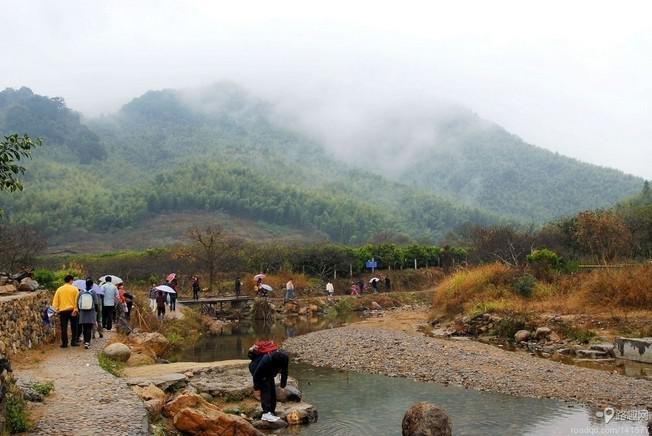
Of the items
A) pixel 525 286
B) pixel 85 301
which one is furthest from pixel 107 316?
pixel 525 286

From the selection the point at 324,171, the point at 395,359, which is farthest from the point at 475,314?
the point at 324,171

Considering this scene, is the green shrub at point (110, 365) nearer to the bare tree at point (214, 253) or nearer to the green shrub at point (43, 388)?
the green shrub at point (43, 388)

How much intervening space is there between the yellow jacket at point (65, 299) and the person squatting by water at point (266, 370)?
23.3ft

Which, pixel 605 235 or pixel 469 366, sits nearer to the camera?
pixel 469 366

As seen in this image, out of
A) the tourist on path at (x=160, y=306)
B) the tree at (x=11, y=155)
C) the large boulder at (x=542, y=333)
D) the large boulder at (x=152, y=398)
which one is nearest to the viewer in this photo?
the tree at (x=11, y=155)

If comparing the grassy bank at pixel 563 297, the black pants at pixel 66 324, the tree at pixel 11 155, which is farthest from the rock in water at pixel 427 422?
the grassy bank at pixel 563 297

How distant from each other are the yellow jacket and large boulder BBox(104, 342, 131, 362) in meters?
1.53

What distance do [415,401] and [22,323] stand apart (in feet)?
34.7

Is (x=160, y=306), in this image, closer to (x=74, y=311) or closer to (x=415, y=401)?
(x=74, y=311)

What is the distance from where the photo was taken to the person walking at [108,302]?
2052 centimetres

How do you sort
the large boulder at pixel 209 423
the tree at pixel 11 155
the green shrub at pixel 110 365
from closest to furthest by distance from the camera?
the tree at pixel 11 155 < the large boulder at pixel 209 423 < the green shrub at pixel 110 365

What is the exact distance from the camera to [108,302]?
20.7m

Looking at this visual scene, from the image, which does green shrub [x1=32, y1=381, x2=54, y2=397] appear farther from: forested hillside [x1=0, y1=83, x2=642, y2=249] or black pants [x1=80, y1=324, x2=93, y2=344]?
forested hillside [x1=0, y1=83, x2=642, y2=249]

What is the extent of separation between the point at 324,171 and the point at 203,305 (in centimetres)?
16066
